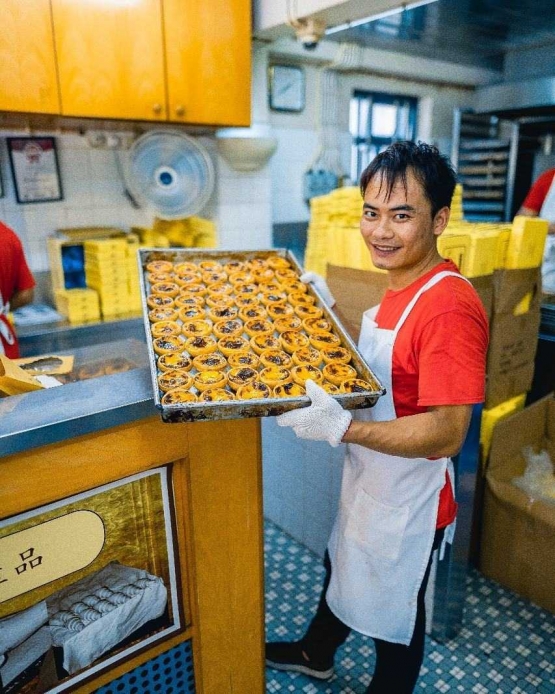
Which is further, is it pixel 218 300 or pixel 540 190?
pixel 540 190

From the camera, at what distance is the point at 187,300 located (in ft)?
5.15

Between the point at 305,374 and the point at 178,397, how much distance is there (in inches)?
13.4

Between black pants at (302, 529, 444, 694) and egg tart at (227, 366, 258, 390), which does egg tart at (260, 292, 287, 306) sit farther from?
black pants at (302, 529, 444, 694)

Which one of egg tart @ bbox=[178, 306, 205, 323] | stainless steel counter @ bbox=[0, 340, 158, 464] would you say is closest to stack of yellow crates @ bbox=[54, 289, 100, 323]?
egg tart @ bbox=[178, 306, 205, 323]

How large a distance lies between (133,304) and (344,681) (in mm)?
2240

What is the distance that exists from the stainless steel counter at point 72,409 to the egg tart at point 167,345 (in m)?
0.07

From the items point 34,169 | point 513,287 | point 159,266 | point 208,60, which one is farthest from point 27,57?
point 513,287

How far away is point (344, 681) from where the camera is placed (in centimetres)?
187

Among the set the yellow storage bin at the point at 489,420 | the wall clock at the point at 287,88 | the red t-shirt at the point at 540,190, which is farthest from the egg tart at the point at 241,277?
the wall clock at the point at 287,88

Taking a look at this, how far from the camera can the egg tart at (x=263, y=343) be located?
4.66 feet

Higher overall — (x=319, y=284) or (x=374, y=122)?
(x=374, y=122)

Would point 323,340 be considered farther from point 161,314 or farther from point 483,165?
point 483,165

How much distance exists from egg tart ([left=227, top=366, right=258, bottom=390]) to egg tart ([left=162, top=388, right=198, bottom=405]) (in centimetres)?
13

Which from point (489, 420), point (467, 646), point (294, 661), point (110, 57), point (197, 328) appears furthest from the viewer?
point (110, 57)
